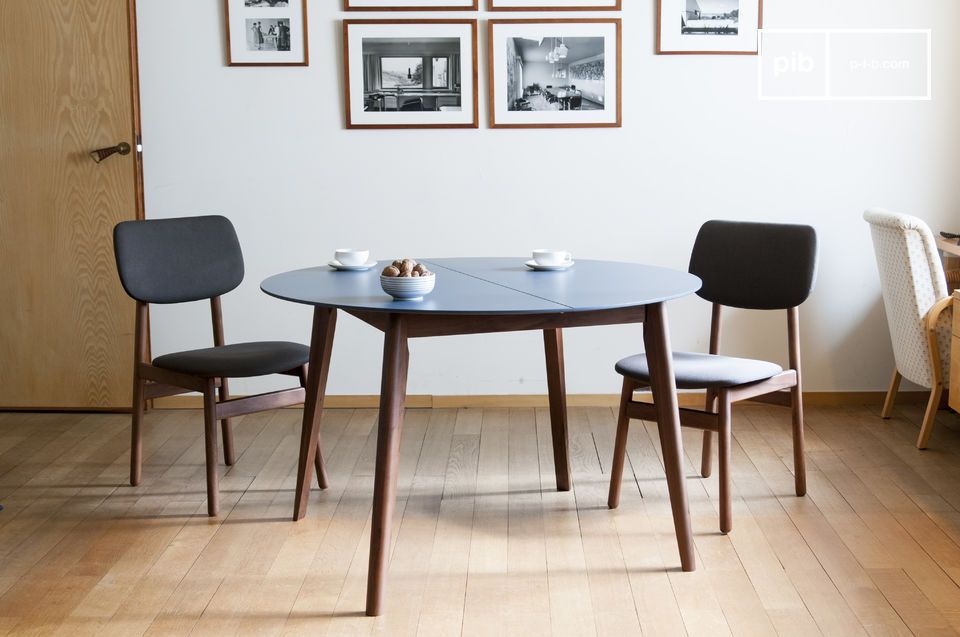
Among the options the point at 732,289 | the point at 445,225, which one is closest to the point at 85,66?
the point at 445,225

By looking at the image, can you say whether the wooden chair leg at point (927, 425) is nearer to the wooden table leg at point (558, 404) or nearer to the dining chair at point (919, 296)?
the dining chair at point (919, 296)

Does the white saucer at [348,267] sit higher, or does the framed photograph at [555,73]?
the framed photograph at [555,73]

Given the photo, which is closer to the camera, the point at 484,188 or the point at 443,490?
the point at 443,490

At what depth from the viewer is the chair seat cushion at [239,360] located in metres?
2.99

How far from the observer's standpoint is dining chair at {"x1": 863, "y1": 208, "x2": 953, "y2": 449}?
3.54 metres

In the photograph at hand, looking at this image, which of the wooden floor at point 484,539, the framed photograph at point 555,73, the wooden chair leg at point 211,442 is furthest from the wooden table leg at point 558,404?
the framed photograph at point 555,73

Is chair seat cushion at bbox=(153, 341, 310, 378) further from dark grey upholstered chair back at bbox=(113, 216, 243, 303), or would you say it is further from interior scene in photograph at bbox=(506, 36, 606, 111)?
interior scene in photograph at bbox=(506, 36, 606, 111)

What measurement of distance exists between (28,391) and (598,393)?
2.28 metres

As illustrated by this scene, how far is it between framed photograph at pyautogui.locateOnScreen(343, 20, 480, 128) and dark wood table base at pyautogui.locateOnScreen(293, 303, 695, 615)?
143cm

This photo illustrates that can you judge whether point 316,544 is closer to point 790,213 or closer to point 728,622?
point 728,622

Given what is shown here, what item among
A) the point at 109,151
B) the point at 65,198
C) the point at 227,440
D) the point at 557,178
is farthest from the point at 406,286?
the point at 65,198

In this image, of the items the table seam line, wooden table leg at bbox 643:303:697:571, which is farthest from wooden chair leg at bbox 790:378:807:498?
the table seam line

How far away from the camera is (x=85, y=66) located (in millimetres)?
4070

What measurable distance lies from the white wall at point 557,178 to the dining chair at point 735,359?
3.06 ft
